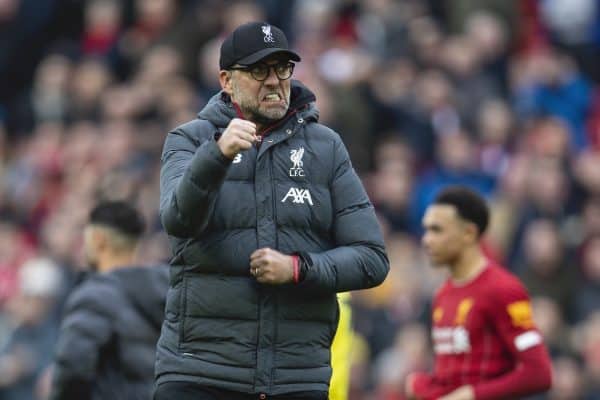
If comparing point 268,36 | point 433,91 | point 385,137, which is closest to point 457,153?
point 433,91

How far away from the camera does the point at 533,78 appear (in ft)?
51.0

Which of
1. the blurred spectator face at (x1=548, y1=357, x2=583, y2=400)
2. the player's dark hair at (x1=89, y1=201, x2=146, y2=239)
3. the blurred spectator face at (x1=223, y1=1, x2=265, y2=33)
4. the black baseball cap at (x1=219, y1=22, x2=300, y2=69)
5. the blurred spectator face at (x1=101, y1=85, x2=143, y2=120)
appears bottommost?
the blurred spectator face at (x1=548, y1=357, x2=583, y2=400)

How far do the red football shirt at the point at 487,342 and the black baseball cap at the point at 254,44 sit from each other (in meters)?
2.35

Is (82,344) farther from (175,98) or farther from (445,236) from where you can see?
(175,98)

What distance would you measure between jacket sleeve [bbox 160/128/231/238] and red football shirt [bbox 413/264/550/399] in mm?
2449

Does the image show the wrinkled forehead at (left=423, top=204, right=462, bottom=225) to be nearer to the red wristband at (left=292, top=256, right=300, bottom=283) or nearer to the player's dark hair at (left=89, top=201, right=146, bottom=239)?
the player's dark hair at (left=89, top=201, right=146, bottom=239)

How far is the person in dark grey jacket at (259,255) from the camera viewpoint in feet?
20.4

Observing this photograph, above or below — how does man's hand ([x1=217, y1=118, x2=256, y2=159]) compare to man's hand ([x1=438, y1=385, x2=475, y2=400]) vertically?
above

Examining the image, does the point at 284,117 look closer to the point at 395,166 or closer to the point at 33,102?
the point at 395,166

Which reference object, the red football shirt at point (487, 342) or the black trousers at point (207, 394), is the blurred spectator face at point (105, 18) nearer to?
the red football shirt at point (487, 342)

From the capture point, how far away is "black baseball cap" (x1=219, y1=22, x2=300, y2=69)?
6.28 meters

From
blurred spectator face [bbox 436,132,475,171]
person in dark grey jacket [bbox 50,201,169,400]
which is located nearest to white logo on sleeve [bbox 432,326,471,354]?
person in dark grey jacket [bbox 50,201,169,400]

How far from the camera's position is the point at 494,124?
1458 centimetres

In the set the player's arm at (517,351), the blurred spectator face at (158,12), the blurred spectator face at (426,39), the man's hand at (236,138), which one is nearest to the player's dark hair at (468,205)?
the player's arm at (517,351)
